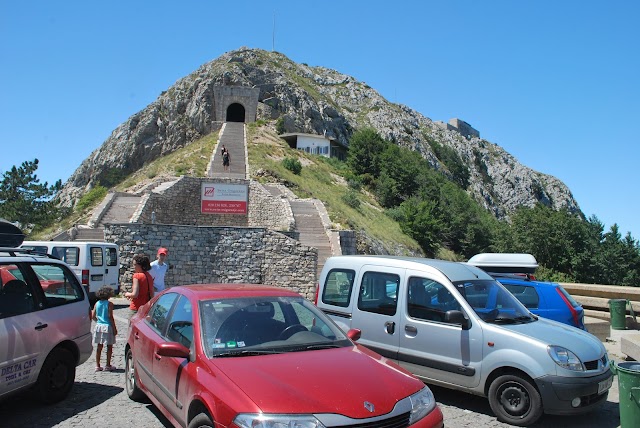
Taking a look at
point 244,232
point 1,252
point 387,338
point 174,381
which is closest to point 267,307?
point 174,381

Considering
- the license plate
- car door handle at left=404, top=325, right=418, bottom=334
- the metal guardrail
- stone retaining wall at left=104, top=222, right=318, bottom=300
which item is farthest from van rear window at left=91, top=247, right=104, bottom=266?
the metal guardrail

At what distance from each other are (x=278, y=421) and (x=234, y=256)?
15.9 meters

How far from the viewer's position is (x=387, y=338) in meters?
6.39

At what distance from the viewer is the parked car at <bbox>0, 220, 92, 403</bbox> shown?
499 cm

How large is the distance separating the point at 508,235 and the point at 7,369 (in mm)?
41406

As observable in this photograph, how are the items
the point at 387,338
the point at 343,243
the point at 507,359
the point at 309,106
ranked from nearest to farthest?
the point at 507,359
the point at 387,338
the point at 343,243
the point at 309,106

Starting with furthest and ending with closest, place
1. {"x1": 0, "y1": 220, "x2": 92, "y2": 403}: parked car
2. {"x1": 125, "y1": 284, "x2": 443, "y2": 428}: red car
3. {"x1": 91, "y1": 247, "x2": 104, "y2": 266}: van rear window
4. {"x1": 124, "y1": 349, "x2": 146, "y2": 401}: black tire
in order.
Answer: {"x1": 91, "y1": 247, "x2": 104, "y2": 266}: van rear window < {"x1": 124, "y1": 349, "x2": 146, "y2": 401}: black tire < {"x1": 0, "y1": 220, "x2": 92, "y2": 403}: parked car < {"x1": 125, "y1": 284, "x2": 443, "y2": 428}: red car

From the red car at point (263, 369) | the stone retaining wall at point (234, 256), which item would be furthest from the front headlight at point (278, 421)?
the stone retaining wall at point (234, 256)

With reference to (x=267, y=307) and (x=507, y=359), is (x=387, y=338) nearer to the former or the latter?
(x=507, y=359)

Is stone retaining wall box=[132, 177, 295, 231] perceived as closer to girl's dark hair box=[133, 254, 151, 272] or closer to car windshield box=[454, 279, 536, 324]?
A: girl's dark hair box=[133, 254, 151, 272]

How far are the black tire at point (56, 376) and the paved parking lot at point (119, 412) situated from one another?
0.13m

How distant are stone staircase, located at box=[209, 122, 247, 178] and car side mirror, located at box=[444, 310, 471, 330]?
86.8 ft

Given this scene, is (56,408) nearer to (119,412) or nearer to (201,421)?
(119,412)

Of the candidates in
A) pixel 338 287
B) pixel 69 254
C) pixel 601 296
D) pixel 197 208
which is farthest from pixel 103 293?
pixel 197 208
